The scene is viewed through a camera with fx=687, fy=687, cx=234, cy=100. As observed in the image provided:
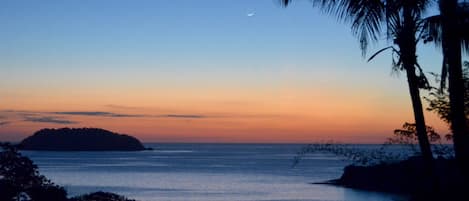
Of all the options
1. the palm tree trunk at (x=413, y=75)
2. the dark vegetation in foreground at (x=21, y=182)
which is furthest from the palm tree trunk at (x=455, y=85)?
the dark vegetation in foreground at (x=21, y=182)

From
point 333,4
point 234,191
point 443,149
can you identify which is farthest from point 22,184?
point 234,191

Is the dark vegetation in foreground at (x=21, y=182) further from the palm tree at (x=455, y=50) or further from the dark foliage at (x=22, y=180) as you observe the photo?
the palm tree at (x=455, y=50)

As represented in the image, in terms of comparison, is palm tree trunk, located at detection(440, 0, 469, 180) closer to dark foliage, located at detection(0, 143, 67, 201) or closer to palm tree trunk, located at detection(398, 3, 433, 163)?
palm tree trunk, located at detection(398, 3, 433, 163)

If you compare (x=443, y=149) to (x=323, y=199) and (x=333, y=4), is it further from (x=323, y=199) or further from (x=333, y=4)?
(x=323, y=199)

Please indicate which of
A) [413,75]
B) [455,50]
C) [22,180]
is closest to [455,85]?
[455,50]

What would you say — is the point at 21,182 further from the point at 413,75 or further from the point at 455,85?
the point at 455,85

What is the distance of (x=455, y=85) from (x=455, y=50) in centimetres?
69

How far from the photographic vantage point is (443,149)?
23.1 metres

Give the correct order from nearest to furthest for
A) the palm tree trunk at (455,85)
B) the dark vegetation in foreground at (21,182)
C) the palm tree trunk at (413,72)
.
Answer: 1. the palm tree trunk at (413,72)
2. the palm tree trunk at (455,85)
3. the dark vegetation in foreground at (21,182)

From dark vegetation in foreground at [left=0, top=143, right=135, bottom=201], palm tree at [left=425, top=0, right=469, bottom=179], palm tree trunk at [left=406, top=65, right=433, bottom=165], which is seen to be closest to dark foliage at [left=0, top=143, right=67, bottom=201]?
dark vegetation in foreground at [left=0, top=143, right=135, bottom=201]

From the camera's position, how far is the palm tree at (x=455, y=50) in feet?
42.4

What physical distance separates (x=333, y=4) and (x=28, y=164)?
1743 cm

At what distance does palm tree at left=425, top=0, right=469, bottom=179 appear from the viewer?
1292 centimetres

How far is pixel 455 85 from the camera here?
13.0 meters
